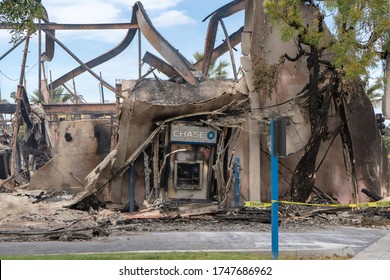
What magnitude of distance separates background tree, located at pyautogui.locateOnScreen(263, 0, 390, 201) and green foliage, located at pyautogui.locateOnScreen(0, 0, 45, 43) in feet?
26.9

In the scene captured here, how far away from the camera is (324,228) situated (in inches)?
636

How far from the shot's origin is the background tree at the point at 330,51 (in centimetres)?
1642

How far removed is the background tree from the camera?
16.4m

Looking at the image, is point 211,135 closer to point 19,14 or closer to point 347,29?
point 347,29

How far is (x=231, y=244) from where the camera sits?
12.6 m

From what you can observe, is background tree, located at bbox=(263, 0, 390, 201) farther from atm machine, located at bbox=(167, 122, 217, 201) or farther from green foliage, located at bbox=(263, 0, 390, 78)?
atm machine, located at bbox=(167, 122, 217, 201)

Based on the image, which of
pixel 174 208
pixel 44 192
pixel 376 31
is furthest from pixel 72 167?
pixel 376 31

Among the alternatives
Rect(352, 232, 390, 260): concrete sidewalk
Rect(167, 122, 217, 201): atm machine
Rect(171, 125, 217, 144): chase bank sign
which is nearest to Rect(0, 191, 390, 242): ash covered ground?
Rect(167, 122, 217, 201): atm machine

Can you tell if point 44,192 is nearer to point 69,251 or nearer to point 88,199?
Answer: point 88,199

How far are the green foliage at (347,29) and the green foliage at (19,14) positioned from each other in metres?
8.21

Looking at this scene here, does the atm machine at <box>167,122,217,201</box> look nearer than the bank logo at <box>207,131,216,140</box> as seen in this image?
Yes

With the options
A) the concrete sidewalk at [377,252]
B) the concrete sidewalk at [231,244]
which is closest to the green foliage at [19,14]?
the concrete sidewalk at [231,244]

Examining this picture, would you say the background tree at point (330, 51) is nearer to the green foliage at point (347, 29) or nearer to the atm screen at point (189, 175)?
the green foliage at point (347, 29)

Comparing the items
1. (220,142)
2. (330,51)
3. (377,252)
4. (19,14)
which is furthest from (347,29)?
(19,14)
